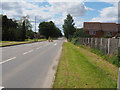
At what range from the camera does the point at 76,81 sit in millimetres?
4988

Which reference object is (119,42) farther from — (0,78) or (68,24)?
(68,24)

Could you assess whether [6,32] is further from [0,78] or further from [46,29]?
[0,78]

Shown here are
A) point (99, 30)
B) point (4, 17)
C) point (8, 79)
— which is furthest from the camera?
point (4, 17)

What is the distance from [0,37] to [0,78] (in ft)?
157

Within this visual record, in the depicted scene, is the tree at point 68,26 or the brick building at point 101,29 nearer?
the brick building at point 101,29

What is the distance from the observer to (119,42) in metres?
9.35

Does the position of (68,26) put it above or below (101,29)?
above

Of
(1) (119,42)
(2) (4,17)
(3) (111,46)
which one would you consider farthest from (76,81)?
(2) (4,17)

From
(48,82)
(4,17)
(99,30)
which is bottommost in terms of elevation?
(48,82)

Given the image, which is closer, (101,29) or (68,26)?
(101,29)

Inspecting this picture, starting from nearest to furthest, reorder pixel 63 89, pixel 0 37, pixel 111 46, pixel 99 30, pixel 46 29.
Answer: pixel 63 89 < pixel 111 46 < pixel 0 37 < pixel 99 30 < pixel 46 29

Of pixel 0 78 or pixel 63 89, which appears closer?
pixel 63 89

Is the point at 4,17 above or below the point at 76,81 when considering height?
above

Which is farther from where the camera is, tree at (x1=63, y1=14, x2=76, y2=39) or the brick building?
tree at (x1=63, y1=14, x2=76, y2=39)
